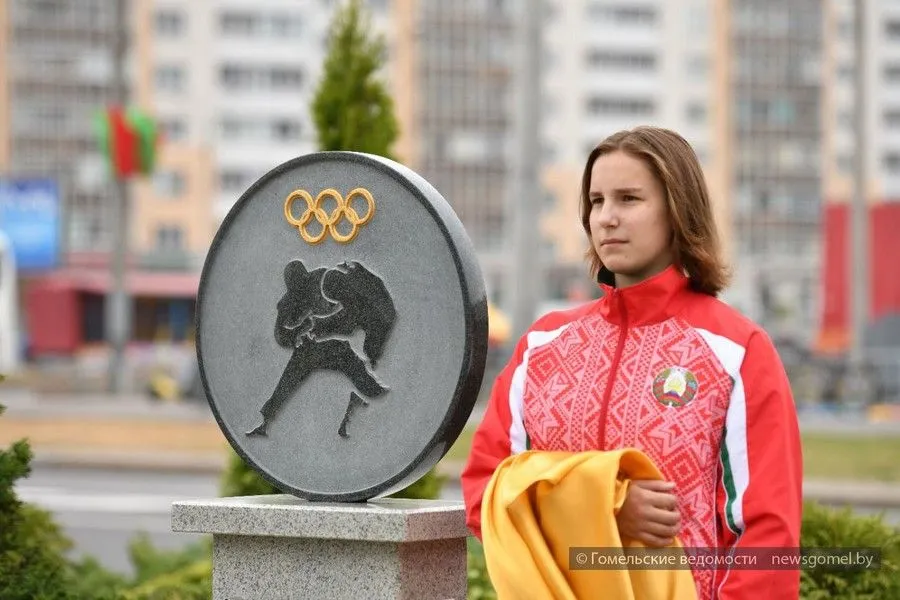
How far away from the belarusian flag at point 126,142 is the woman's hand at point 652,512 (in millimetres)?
30145

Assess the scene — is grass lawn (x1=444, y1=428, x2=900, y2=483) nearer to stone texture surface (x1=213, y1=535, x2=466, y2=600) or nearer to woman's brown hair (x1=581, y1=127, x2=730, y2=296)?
stone texture surface (x1=213, y1=535, x2=466, y2=600)

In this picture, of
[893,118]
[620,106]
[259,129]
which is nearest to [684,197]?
[259,129]

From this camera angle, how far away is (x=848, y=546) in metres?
5.46

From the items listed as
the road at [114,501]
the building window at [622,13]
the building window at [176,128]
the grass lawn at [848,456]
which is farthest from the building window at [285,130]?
the road at [114,501]

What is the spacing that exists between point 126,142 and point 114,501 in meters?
18.6

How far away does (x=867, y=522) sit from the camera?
18.3 feet

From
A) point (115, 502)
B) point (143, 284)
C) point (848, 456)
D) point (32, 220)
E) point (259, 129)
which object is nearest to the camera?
point (115, 502)

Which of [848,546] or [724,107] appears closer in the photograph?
[848,546]

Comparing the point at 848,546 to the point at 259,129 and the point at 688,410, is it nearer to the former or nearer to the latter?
the point at 688,410

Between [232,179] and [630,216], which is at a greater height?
[232,179]

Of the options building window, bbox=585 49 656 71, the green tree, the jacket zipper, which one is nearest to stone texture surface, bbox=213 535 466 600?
the jacket zipper

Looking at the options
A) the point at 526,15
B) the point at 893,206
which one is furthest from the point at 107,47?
the point at 526,15

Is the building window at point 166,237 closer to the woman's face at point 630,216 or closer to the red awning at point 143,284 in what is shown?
the red awning at point 143,284

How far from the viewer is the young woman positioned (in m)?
3.11
